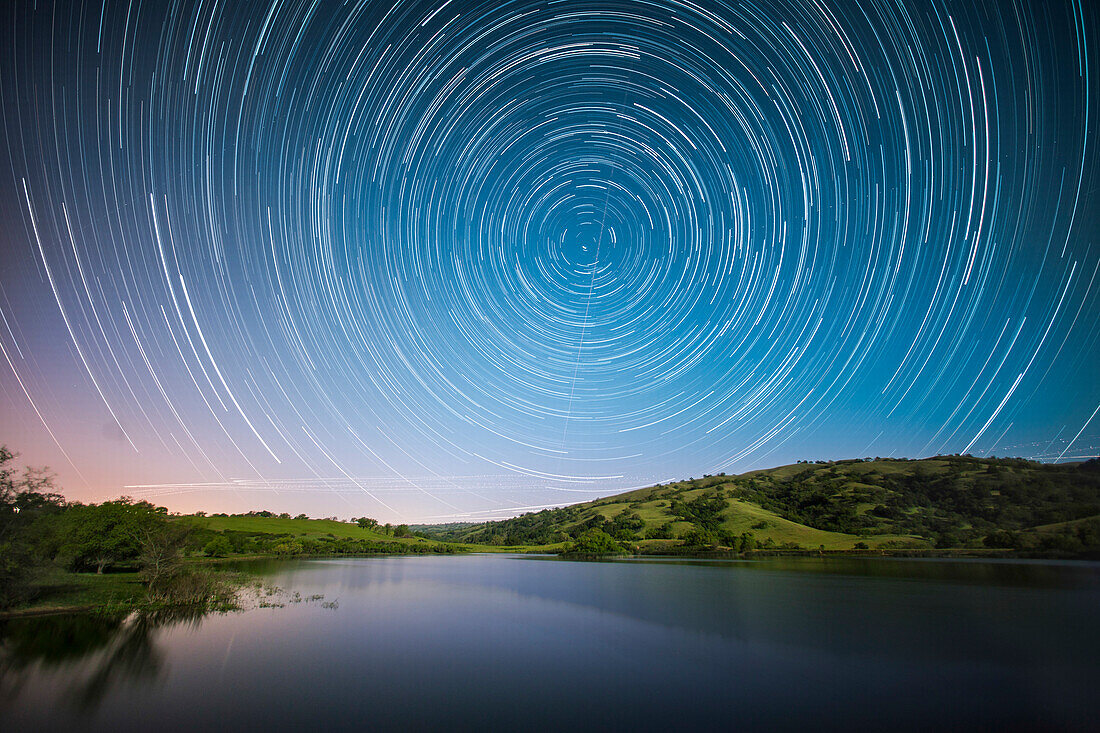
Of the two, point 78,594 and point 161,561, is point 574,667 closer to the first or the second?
point 161,561

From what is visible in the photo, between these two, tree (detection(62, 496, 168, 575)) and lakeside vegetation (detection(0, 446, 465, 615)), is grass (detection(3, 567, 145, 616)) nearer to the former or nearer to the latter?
lakeside vegetation (detection(0, 446, 465, 615))

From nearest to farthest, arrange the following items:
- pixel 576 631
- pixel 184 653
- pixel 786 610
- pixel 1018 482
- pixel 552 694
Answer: pixel 552 694 → pixel 184 653 → pixel 576 631 → pixel 786 610 → pixel 1018 482

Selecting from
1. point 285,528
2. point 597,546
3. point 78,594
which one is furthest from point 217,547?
point 597,546

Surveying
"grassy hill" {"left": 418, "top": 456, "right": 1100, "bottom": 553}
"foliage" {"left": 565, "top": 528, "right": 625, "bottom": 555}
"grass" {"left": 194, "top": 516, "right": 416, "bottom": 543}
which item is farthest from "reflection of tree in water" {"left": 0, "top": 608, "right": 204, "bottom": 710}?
"grassy hill" {"left": 418, "top": 456, "right": 1100, "bottom": 553}

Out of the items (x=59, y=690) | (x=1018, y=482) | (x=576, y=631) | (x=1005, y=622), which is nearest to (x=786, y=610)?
(x=1005, y=622)

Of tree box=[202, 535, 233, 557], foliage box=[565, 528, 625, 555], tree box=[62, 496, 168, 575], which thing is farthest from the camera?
foliage box=[565, 528, 625, 555]

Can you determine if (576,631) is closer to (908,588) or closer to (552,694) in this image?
(552,694)
